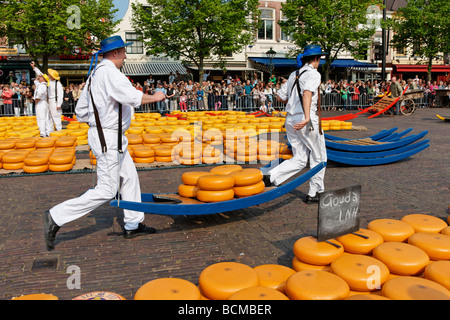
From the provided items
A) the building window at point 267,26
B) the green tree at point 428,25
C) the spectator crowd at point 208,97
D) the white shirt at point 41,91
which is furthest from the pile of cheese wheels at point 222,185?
the building window at point 267,26

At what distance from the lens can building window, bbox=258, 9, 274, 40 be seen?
37291 millimetres

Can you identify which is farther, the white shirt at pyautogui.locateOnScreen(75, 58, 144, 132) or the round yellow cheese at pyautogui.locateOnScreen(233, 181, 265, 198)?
the round yellow cheese at pyautogui.locateOnScreen(233, 181, 265, 198)

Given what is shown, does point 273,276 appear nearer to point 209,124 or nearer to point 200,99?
point 209,124

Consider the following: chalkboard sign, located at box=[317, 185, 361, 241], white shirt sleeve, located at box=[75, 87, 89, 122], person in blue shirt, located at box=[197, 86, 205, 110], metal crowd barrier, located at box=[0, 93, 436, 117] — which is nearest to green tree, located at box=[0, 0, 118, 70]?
metal crowd barrier, located at box=[0, 93, 436, 117]

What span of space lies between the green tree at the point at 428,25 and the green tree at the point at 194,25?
14479 millimetres

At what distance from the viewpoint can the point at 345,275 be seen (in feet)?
8.42

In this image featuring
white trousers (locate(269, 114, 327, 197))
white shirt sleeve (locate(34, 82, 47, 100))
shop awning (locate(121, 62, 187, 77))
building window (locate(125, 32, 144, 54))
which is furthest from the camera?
building window (locate(125, 32, 144, 54))

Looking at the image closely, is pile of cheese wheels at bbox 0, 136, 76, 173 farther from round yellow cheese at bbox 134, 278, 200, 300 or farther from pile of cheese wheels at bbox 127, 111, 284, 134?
round yellow cheese at bbox 134, 278, 200, 300

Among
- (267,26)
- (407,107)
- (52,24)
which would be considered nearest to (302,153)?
(407,107)

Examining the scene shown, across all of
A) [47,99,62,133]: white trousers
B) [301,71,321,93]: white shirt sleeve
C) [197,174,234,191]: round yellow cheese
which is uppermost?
[301,71,321,93]: white shirt sleeve

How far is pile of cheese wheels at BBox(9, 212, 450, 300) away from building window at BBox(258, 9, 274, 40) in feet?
119

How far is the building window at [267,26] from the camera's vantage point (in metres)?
37.3
